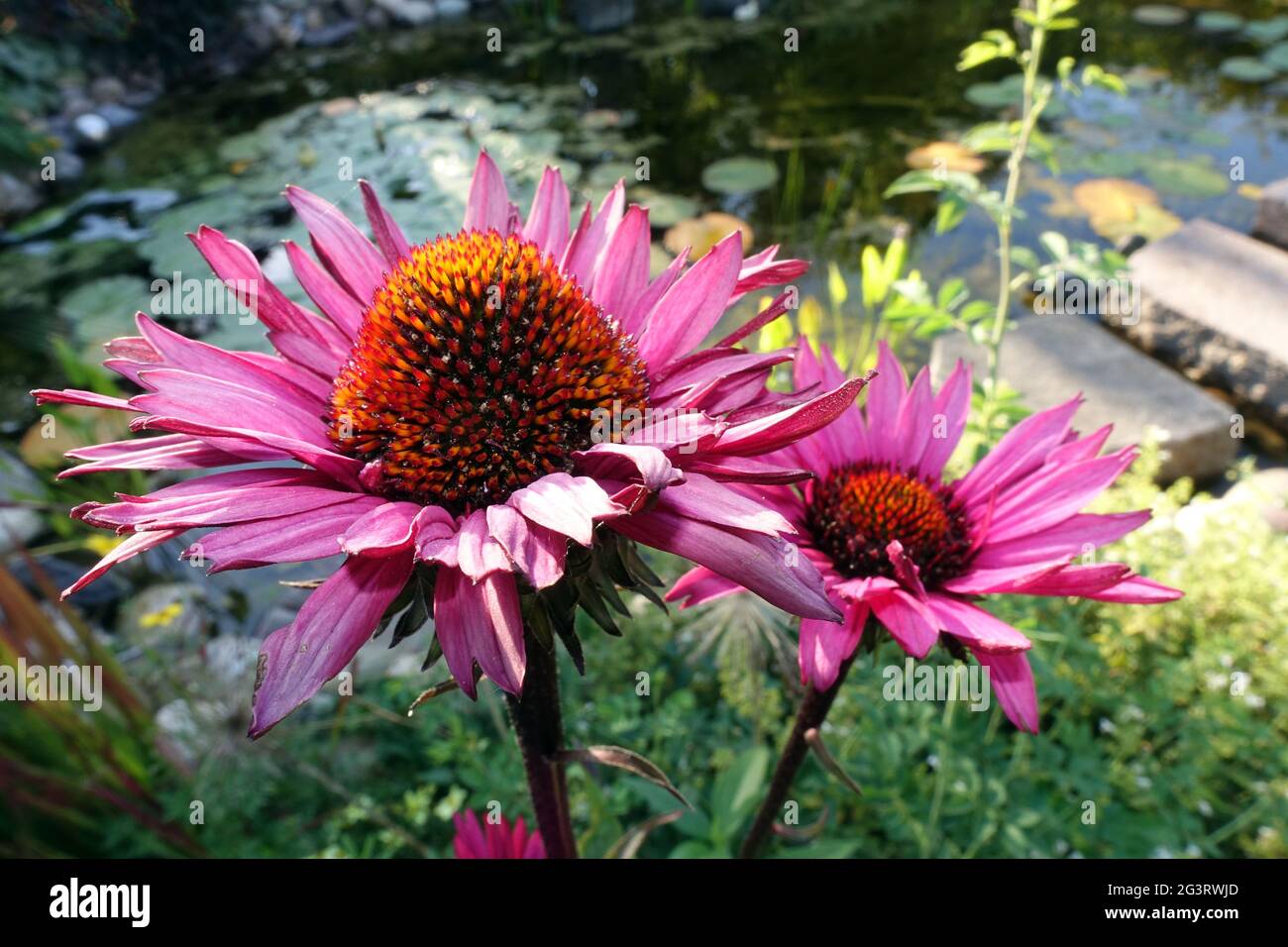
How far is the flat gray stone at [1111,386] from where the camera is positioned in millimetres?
3238

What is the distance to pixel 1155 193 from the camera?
5000 millimetres

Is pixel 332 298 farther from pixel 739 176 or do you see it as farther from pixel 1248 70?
pixel 1248 70

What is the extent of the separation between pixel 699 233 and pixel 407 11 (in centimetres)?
414

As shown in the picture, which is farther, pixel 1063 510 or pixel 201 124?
pixel 201 124

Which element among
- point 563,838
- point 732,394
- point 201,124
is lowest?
point 563,838

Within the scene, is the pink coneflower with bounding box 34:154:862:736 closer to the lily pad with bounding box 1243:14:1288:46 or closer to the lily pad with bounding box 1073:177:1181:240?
the lily pad with bounding box 1073:177:1181:240

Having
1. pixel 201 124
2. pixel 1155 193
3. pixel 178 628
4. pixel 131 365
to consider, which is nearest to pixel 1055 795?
pixel 131 365

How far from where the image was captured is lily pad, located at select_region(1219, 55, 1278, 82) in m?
6.09

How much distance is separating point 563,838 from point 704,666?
4.13ft

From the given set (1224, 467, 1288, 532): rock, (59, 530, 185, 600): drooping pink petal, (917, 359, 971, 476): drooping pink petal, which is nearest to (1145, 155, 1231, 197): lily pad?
(1224, 467, 1288, 532): rock

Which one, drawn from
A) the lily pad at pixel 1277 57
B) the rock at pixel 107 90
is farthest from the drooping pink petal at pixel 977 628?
the lily pad at pixel 1277 57

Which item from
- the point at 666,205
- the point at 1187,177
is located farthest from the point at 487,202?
the point at 1187,177

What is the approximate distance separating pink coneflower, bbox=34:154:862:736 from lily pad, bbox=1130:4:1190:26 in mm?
7948
